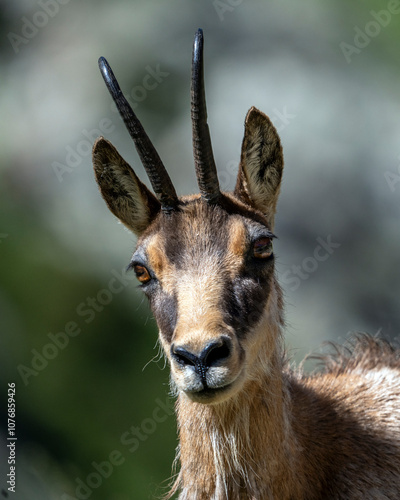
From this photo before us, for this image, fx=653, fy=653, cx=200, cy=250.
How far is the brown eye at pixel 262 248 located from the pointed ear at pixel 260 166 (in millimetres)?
587

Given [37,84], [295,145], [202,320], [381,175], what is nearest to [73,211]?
[37,84]

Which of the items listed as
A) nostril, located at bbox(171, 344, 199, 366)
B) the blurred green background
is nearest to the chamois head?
nostril, located at bbox(171, 344, 199, 366)

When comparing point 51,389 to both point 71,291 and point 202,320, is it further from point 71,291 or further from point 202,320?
point 202,320

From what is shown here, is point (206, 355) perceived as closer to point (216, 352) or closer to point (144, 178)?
point (216, 352)

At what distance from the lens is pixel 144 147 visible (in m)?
5.47

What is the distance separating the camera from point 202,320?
462 cm

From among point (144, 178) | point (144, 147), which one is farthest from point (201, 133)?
point (144, 178)

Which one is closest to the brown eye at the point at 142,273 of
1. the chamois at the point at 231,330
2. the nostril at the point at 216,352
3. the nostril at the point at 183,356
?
the chamois at the point at 231,330

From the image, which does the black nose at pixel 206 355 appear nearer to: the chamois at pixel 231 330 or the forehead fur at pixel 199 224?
the chamois at pixel 231 330

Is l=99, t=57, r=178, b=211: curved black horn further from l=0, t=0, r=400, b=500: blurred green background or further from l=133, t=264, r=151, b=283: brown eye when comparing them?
l=0, t=0, r=400, b=500: blurred green background

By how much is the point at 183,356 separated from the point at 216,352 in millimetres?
230

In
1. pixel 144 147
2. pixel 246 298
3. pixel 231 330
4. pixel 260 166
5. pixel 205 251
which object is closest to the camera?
pixel 231 330

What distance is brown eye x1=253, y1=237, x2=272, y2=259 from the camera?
208 inches

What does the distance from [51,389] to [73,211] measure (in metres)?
3.92
